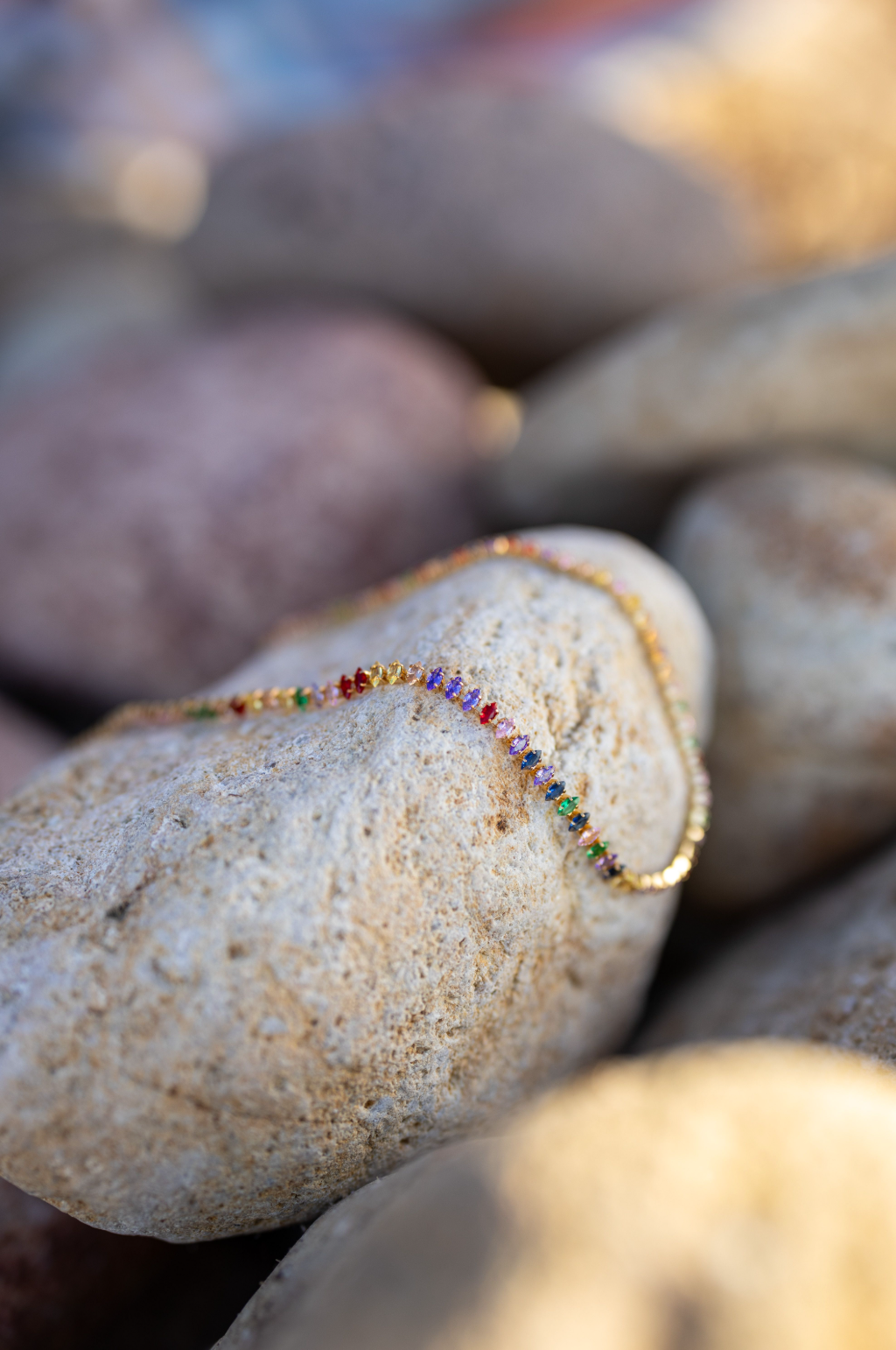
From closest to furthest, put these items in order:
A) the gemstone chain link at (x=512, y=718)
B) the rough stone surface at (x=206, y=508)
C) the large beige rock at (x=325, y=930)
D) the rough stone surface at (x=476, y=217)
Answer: the large beige rock at (x=325, y=930), the gemstone chain link at (x=512, y=718), the rough stone surface at (x=206, y=508), the rough stone surface at (x=476, y=217)

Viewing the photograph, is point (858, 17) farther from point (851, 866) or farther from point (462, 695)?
point (462, 695)

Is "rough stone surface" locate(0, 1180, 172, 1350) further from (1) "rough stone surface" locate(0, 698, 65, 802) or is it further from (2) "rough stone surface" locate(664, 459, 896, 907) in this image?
(2) "rough stone surface" locate(664, 459, 896, 907)

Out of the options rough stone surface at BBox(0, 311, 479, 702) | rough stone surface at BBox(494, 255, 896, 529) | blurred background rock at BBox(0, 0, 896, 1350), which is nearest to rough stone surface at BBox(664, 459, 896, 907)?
blurred background rock at BBox(0, 0, 896, 1350)

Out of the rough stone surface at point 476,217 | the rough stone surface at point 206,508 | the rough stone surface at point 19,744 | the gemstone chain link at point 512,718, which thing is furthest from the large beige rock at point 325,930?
the rough stone surface at point 476,217

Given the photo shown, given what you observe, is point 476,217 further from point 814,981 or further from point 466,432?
point 814,981

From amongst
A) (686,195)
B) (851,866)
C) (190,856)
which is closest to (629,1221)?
(190,856)

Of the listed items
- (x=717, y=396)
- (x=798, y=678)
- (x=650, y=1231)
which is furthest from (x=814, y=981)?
(x=717, y=396)

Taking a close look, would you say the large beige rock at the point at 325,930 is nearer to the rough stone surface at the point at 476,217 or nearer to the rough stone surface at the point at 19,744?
the rough stone surface at the point at 19,744
